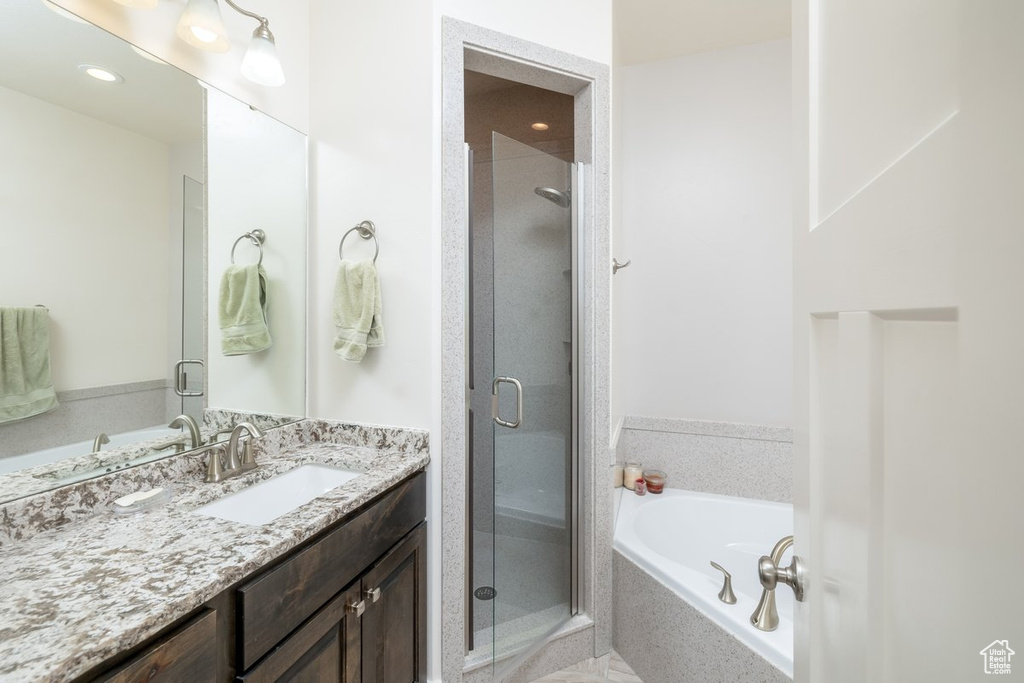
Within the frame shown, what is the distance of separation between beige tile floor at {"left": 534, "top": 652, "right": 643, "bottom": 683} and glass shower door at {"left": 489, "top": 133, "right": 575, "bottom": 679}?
174mm

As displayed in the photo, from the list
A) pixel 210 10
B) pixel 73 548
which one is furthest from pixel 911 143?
pixel 210 10

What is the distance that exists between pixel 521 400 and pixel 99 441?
1.21m

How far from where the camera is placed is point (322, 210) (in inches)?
67.4

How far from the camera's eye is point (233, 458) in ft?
4.48

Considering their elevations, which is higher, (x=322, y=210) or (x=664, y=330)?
(x=322, y=210)

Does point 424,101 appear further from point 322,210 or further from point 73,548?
point 73,548

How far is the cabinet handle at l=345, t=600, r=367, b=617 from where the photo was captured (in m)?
1.15

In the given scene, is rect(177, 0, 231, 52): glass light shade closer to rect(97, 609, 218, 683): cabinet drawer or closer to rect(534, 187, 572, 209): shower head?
rect(534, 187, 572, 209): shower head

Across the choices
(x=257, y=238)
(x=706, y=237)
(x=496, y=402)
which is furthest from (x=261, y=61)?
(x=706, y=237)

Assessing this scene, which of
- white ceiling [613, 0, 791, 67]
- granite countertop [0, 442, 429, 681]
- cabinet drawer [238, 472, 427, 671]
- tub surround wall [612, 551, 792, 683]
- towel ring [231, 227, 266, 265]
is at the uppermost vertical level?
white ceiling [613, 0, 791, 67]

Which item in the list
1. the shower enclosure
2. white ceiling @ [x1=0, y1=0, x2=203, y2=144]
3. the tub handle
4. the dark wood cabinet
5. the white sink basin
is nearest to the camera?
the dark wood cabinet

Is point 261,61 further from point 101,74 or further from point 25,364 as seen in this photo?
point 25,364

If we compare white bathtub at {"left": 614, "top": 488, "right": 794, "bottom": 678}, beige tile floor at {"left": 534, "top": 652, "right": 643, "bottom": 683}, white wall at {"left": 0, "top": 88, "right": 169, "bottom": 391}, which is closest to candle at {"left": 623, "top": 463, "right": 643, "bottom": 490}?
white bathtub at {"left": 614, "top": 488, "right": 794, "bottom": 678}

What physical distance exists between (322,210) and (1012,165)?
1827 mm
